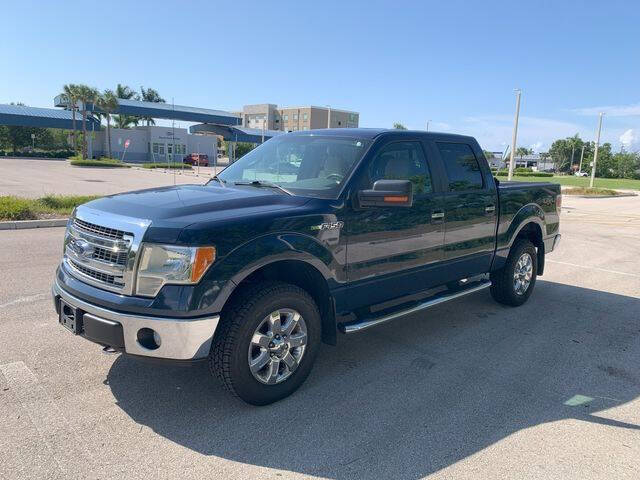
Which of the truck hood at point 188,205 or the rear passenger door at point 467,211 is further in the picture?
the rear passenger door at point 467,211

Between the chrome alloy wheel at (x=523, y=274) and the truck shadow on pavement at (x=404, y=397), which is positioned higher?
the chrome alloy wheel at (x=523, y=274)

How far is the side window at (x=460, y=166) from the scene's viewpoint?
5.07 metres

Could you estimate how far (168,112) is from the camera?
6138 centimetres

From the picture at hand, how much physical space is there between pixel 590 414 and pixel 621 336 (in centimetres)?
214

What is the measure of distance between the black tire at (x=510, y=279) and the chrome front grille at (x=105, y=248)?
4.41m

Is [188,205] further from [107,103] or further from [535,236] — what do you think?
A: [107,103]

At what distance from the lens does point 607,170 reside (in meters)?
111

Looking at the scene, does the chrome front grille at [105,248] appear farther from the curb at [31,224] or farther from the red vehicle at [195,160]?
the red vehicle at [195,160]

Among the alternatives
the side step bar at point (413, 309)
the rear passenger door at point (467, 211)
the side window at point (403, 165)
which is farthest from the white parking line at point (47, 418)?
the rear passenger door at point (467, 211)

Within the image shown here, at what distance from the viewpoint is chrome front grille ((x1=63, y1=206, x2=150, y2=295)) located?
3.16 metres

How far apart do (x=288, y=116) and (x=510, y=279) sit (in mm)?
122524

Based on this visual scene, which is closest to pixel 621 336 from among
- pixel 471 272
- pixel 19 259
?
pixel 471 272

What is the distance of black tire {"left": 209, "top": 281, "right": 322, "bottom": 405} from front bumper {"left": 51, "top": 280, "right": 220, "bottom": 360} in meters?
0.13

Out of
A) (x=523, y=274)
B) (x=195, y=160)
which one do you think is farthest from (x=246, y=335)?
(x=195, y=160)
